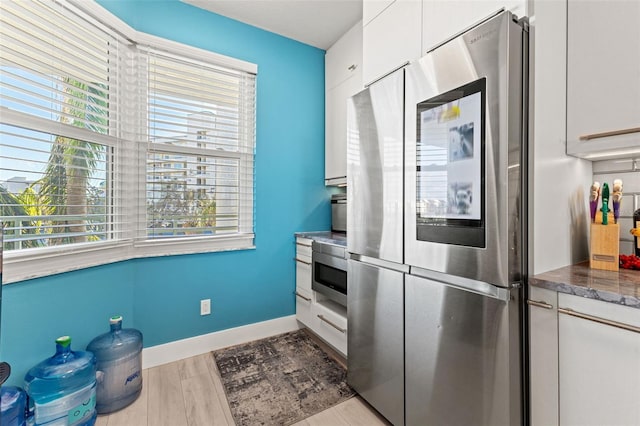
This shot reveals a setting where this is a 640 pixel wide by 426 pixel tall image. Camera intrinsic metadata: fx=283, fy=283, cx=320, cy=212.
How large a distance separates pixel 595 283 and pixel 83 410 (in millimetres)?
2362

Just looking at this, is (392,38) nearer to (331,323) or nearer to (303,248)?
(303,248)

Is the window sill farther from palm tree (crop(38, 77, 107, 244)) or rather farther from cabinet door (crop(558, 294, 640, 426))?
cabinet door (crop(558, 294, 640, 426))

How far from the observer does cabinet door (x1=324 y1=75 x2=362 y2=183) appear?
2506mm

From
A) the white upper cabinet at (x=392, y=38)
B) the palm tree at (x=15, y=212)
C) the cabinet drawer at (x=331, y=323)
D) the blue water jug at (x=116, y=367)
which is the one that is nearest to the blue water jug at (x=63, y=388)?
the blue water jug at (x=116, y=367)

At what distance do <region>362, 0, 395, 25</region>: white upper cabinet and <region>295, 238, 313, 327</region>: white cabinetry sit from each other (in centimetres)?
165

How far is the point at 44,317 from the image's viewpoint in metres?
1.52

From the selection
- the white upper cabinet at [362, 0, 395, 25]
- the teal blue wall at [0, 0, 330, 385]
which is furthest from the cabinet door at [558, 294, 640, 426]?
the teal blue wall at [0, 0, 330, 385]

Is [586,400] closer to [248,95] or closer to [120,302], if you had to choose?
[120,302]

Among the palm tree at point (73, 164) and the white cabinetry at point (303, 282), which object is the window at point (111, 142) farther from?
the white cabinetry at point (303, 282)

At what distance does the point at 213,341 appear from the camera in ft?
7.66

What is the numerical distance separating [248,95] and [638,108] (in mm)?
2421

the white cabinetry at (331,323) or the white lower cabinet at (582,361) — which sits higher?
the white lower cabinet at (582,361)

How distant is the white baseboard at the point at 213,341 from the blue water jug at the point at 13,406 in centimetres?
74

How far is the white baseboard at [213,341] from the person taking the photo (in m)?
2.12
